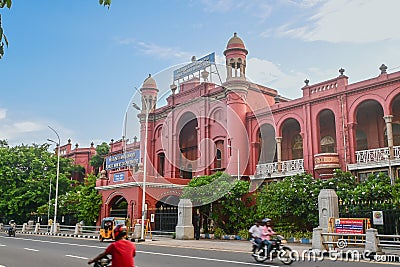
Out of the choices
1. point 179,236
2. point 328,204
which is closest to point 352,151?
point 328,204

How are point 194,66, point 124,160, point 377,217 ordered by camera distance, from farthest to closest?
point 194,66
point 124,160
point 377,217

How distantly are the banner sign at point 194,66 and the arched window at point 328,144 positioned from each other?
11378mm

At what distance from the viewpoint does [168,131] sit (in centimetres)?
3653

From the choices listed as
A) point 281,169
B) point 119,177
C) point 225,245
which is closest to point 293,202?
point 225,245

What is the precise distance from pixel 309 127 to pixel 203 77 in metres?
11.1

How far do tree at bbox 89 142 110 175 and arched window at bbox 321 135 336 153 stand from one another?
93.0ft

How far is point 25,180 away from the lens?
41.5m

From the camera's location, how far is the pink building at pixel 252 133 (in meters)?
24.6

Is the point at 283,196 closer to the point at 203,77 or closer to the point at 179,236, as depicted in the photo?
the point at 179,236

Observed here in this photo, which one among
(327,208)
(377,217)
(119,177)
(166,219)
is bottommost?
(166,219)

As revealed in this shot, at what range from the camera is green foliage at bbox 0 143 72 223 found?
4084cm

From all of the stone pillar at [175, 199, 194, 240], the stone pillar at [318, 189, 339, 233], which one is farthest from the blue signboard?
the stone pillar at [318, 189, 339, 233]

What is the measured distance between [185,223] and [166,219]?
13.7ft

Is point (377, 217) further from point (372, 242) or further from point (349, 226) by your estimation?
point (372, 242)
